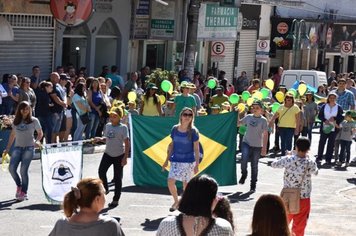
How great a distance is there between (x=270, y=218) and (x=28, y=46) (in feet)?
69.1

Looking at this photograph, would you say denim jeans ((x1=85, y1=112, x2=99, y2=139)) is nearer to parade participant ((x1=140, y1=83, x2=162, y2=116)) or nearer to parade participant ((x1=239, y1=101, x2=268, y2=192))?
parade participant ((x1=140, y1=83, x2=162, y2=116))

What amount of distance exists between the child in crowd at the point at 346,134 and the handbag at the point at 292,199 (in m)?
9.87

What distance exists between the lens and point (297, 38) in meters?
45.9

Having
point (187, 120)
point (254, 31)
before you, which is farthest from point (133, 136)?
point (254, 31)

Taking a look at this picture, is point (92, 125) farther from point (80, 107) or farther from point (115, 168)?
point (115, 168)

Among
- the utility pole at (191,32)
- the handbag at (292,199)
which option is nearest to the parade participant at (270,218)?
the handbag at (292,199)

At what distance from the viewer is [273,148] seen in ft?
77.4

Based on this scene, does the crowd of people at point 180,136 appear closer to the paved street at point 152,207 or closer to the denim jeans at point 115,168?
the denim jeans at point 115,168

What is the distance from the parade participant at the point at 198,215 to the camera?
690 cm

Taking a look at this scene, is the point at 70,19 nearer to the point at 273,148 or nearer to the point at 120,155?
the point at 273,148

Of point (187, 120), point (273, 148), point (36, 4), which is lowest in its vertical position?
point (273, 148)

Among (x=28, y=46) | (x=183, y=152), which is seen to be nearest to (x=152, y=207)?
(x=183, y=152)

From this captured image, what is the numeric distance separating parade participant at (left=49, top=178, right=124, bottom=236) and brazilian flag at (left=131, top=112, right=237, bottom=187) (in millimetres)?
9466

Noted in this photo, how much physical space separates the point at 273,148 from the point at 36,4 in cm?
785
